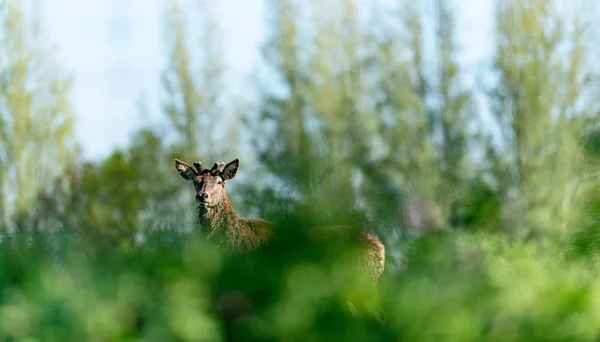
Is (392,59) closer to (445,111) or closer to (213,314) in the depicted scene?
(445,111)

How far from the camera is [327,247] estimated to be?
6.75 ft

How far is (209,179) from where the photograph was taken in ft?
31.4

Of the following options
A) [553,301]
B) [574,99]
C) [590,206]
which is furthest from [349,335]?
[574,99]

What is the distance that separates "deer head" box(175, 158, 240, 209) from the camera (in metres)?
9.38

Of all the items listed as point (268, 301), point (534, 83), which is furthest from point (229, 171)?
point (534, 83)

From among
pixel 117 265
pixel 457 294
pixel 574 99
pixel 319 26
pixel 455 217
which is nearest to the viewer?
pixel 457 294

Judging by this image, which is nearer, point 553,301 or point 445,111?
point 553,301

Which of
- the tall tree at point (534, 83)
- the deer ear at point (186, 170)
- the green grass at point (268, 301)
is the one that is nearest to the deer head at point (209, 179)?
the deer ear at point (186, 170)

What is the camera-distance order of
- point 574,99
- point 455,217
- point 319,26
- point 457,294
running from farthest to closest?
point 319,26
point 574,99
point 455,217
point 457,294

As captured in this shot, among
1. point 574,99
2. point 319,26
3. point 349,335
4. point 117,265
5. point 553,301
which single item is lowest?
point 349,335


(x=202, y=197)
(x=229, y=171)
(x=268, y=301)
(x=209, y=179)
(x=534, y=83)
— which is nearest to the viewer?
(x=268, y=301)

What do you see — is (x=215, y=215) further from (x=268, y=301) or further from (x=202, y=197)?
(x=268, y=301)

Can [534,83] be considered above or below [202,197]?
above

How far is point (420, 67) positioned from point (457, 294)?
24166 mm
